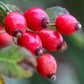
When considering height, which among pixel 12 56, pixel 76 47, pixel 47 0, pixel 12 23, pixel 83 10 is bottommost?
pixel 76 47

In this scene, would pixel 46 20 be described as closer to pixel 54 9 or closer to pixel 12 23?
pixel 12 23

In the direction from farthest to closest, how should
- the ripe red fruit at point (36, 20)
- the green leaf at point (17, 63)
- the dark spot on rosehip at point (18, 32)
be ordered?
1. the ripe red fruit at point (36, 20)
2. the dark spot on rosehip at point (18, 32)
3. the green leaf at point (17, 63)

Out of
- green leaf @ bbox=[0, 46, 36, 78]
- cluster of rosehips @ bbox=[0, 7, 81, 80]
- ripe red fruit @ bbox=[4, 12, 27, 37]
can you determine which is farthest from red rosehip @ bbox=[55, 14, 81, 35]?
green leaf @ bbox=[0, 46, 36, 78]

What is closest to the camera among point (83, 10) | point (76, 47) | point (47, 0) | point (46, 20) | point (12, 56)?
point (12, 56)

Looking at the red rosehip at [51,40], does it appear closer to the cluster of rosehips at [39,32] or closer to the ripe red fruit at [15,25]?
the cluster of rosehips at [39,32]

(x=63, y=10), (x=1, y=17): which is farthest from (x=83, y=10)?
(x=1, y=17)

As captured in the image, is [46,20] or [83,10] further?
[83,10]

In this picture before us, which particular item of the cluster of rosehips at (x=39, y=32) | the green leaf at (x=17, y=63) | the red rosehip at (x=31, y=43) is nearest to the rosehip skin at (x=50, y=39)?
the cluster of rosehips at (x=39, y=32)

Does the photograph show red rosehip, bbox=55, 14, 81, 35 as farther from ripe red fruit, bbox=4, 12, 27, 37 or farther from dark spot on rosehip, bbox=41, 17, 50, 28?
ripe red fruit, bbox=4, 12, 27, 37
